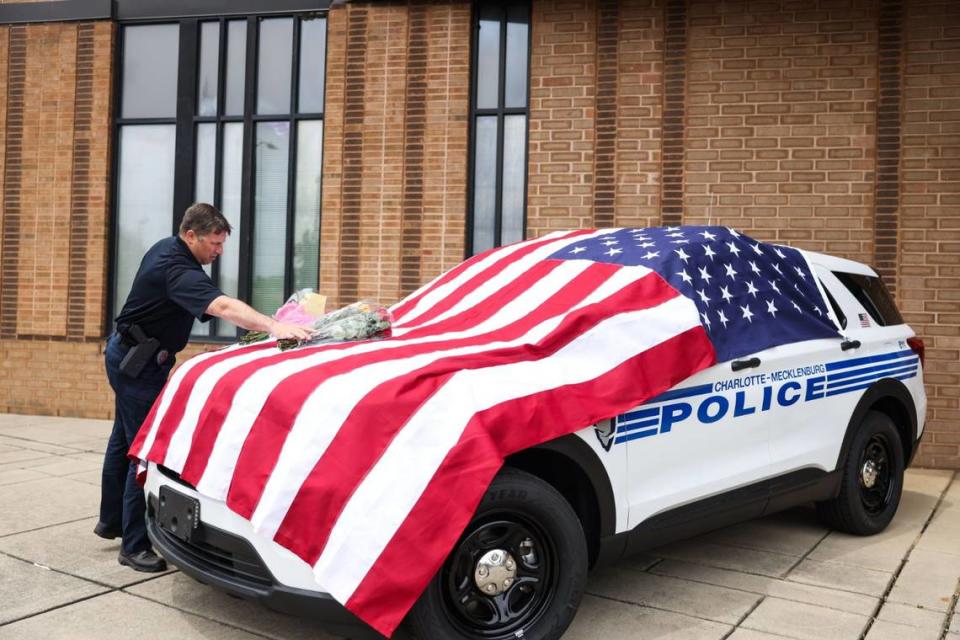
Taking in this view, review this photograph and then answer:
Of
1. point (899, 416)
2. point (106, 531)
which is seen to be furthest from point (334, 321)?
point (899, 416)

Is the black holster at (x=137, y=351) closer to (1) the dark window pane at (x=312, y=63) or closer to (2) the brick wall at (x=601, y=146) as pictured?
(2) the brick wall at (x=601, y=146)

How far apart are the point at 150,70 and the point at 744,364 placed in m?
8.41

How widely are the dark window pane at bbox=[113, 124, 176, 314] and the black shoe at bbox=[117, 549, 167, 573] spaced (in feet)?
20.7

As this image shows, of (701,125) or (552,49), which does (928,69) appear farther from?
(552,49)

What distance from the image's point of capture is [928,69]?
27.2 ft

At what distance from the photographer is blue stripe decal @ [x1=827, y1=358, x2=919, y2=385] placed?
5160mm

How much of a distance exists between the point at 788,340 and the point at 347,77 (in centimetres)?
631

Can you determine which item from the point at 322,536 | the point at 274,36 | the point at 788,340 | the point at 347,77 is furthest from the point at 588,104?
the point at 322,536

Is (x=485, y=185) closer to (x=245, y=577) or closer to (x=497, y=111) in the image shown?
(x=497, y=111)

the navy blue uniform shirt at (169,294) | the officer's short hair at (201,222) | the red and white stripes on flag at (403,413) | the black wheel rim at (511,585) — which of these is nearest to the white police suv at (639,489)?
the black wheel rim at (511,585)

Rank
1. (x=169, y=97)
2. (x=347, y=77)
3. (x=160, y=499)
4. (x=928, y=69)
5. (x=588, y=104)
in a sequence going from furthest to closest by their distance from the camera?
(x=169, y=97)
(x=347, y=77)
(x=588, y=104)
(x=928, y=69)
(x=160, y=499)

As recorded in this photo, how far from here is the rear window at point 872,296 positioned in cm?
569

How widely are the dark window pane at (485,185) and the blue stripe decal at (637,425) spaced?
5.68 metres

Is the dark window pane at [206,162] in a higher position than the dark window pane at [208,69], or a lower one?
lower
